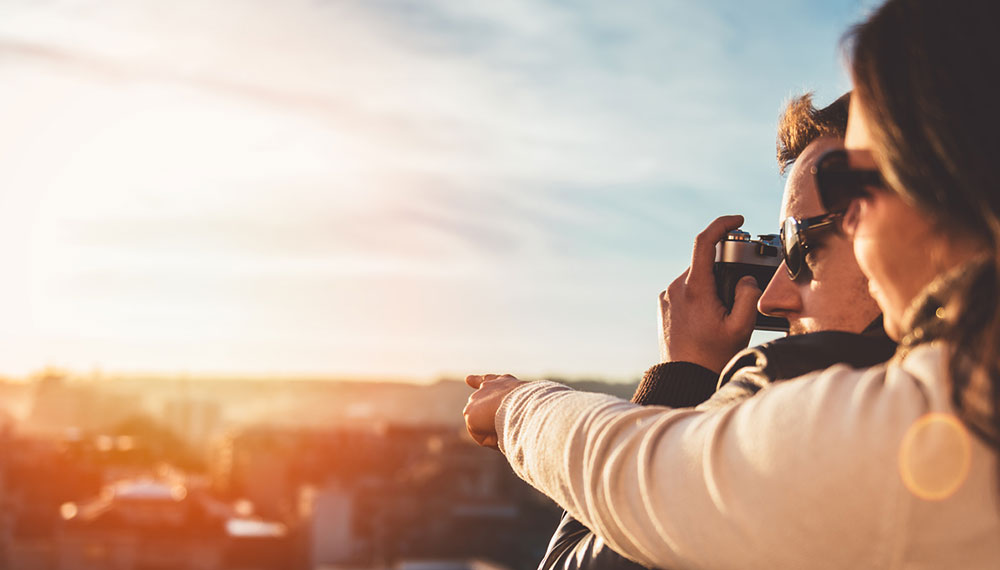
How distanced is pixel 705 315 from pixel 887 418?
73 cm

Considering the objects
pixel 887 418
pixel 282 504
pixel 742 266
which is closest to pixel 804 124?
pixel 742 266

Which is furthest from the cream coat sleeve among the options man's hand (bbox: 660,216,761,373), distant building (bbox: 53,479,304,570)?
distant building (bbox: 53,479,304,570)

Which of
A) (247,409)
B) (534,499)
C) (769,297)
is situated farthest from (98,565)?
(247,409)

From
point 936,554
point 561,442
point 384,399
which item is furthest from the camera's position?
point 384,399

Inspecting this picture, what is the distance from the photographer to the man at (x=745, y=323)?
1.23 meters

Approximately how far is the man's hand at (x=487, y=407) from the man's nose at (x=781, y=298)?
473mm

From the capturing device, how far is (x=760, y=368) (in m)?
1.15

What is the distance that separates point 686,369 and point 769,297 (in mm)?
227

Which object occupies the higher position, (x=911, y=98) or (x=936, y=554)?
(x=911, y=98)

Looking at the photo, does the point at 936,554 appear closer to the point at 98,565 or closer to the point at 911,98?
the point at 911,98

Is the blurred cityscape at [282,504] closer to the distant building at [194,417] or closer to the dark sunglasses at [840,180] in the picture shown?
the dark sunglasses at [840,180]

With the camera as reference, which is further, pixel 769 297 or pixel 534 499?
pixel 534 499

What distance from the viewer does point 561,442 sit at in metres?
1.11

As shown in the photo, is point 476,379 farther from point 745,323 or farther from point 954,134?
point 954,134
